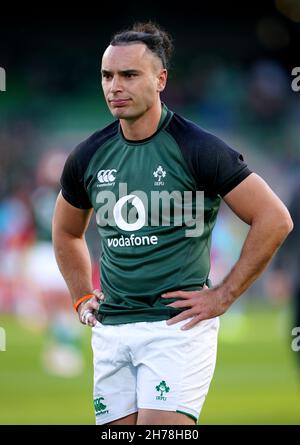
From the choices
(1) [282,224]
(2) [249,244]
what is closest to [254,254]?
(2) [249,244]

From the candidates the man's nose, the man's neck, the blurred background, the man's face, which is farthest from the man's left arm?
the blurred background

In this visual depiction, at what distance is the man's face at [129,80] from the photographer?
519 centimetres

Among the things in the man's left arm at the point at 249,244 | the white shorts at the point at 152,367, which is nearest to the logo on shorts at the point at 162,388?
the white shorts at the point at 152,367

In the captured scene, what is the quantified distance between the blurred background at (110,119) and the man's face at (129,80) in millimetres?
9764

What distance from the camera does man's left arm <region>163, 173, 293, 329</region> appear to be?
507cm

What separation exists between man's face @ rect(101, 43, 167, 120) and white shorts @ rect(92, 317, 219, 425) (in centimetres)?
109

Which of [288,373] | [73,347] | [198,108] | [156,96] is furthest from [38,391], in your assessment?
[198,108]

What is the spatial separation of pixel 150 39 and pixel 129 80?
0.30 metres

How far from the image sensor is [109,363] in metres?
5.26

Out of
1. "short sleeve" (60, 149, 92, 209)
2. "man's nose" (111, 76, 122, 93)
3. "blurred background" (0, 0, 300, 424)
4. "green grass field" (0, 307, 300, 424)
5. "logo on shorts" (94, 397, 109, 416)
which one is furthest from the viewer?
"blurred background" (0, 0, 300, 424)

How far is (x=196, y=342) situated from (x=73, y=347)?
8721mm

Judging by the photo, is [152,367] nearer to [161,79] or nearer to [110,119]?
[161,79]

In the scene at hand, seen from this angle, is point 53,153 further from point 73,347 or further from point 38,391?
point 38,391

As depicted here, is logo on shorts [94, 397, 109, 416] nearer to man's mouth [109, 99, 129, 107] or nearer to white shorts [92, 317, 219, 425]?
white shorts [92, 317, 219, 425]
